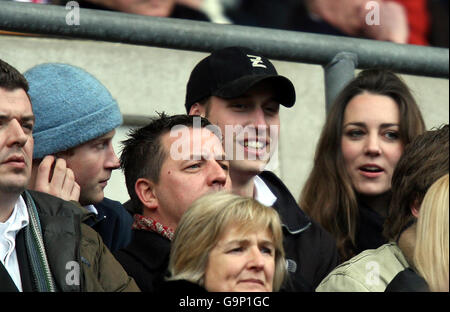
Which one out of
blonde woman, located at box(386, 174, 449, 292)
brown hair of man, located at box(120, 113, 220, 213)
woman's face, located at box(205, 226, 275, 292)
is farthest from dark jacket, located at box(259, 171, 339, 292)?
blonde woman, located at box(386, 174, 449, 292)

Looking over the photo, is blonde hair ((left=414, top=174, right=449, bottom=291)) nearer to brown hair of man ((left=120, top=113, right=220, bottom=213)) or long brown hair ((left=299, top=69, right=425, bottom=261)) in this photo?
brown hair of man ((left=120, top=113, right=220, bottom=213))

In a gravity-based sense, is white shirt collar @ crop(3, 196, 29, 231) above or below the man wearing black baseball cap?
below

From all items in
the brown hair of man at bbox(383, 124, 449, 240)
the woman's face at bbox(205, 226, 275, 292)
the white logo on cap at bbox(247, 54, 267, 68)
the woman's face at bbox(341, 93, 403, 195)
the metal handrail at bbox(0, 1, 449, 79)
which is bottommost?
the woman's face at bbox(205, 226, 275, 292)

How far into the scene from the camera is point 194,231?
391 centimetres

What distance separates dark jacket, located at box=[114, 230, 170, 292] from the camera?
4.25 metres

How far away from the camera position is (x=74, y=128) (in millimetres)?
4645

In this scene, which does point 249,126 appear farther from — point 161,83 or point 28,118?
point 161,83

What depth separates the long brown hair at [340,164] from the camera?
5211 millimetres

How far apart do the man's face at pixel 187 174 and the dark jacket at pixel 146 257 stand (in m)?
0.12

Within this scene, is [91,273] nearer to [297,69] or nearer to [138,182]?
[138,182]

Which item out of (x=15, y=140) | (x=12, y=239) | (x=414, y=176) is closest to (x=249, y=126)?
(x=414, y=176)

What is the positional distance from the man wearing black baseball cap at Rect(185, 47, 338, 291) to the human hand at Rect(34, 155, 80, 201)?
2.00ft

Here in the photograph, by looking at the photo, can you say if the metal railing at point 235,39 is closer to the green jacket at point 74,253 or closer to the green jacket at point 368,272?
the green jacket at point 74,253
